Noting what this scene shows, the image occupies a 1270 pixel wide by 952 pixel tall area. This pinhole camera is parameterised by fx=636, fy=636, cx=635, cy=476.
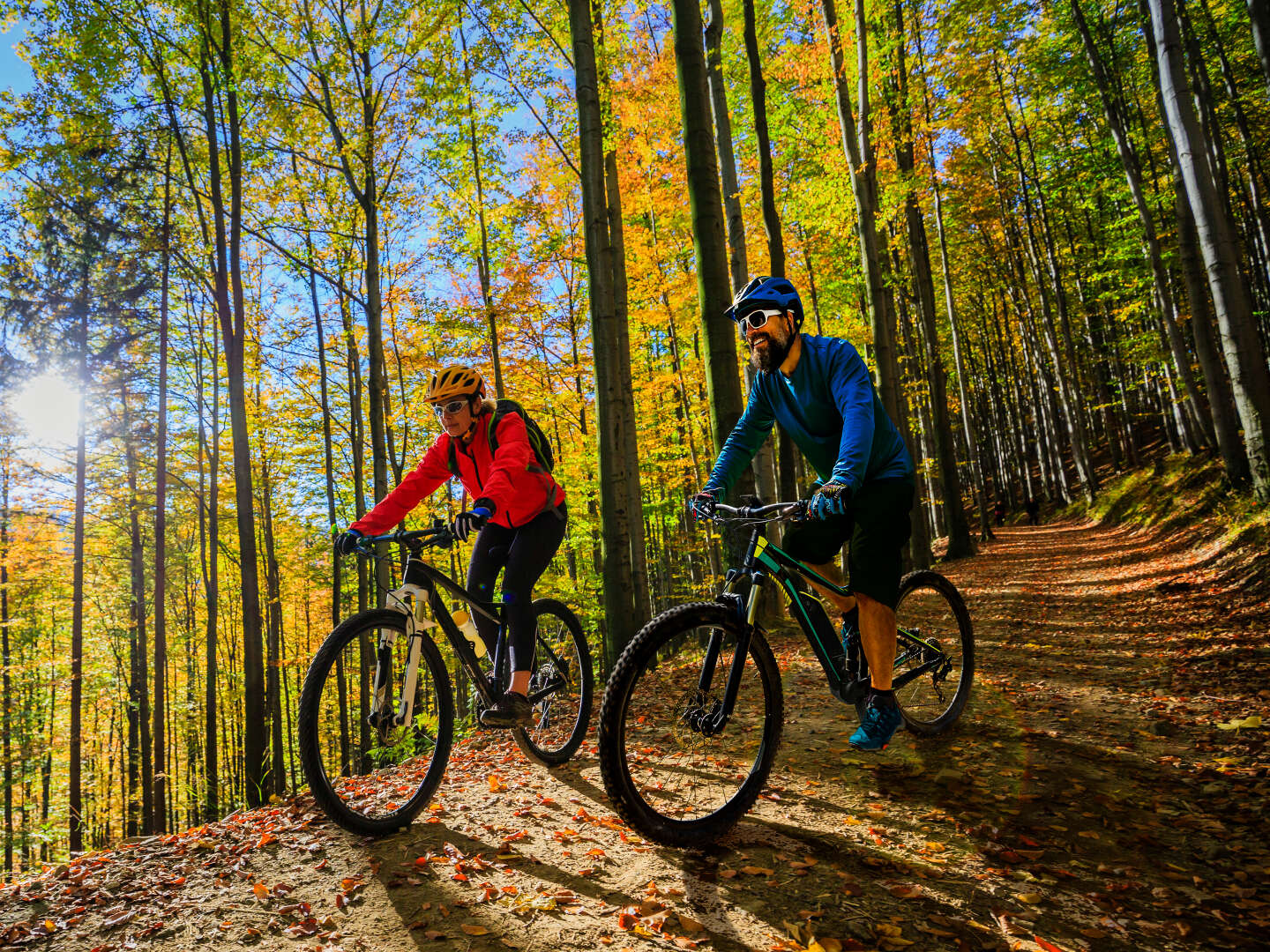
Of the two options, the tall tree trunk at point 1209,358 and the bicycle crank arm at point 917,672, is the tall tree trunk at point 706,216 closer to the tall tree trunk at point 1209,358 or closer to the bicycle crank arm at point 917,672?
→ the bicycle crank arm at point 917,672

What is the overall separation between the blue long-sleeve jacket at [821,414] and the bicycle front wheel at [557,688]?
164 centimetres

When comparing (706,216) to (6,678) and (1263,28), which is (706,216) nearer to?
(1263,28)

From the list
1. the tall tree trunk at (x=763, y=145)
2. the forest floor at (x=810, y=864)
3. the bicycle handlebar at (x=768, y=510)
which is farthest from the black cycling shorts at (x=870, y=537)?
the tall tree trunk at (x=763, y=145)

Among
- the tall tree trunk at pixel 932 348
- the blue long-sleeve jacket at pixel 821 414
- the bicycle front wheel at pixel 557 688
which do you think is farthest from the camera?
the tall tree trunk at pixel 932 348

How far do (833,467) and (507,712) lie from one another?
221 cm

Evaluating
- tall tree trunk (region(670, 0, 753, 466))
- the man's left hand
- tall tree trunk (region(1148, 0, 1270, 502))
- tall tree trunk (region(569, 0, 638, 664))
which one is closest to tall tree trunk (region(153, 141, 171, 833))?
tall tree trunk (region(569, 0, 638, 664))

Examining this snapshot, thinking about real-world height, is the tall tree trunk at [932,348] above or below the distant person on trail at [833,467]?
above

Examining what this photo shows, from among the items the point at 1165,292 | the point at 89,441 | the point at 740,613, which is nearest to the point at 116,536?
the point at 89,441

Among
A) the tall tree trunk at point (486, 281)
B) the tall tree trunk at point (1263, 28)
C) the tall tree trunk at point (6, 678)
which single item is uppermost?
the tall tree trunk at point (486, 281)

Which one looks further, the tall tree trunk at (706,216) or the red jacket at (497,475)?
the tall tree trunk at (706,216)

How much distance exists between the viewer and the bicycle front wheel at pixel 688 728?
2455 mm

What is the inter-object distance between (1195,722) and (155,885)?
5592 mm

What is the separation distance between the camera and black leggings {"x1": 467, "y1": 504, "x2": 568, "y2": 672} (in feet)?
12.2

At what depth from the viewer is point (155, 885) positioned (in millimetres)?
2607
